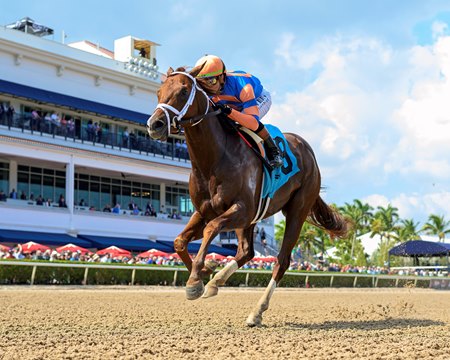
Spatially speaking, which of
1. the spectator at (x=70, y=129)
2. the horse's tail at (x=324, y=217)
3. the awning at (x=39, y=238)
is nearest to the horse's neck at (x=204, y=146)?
the horse's tail at (x=324, y=217)

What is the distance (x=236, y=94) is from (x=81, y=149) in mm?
23972

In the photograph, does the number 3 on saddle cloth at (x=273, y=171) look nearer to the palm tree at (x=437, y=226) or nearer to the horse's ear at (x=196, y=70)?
the horse's ear at (x=196, y=70)

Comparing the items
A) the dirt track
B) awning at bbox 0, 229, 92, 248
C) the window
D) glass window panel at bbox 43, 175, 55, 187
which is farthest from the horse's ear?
glass window panel at bbox 43, 175, 55, 187

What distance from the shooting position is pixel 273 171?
22.4 feet

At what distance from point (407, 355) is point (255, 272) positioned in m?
17.9

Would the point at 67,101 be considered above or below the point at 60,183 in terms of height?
above

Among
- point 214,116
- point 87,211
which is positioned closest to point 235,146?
point 214,116

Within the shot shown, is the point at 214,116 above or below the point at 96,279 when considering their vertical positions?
above

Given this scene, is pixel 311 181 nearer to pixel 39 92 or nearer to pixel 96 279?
pixel 96 279

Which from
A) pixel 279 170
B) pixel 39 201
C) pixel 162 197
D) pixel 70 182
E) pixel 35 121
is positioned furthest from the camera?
pixel 162 197

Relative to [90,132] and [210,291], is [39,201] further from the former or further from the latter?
[210,291]

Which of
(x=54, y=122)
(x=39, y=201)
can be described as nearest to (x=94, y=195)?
(x=39, y=201)

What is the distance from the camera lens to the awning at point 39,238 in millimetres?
25094

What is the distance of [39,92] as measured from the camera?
29.5 meters
